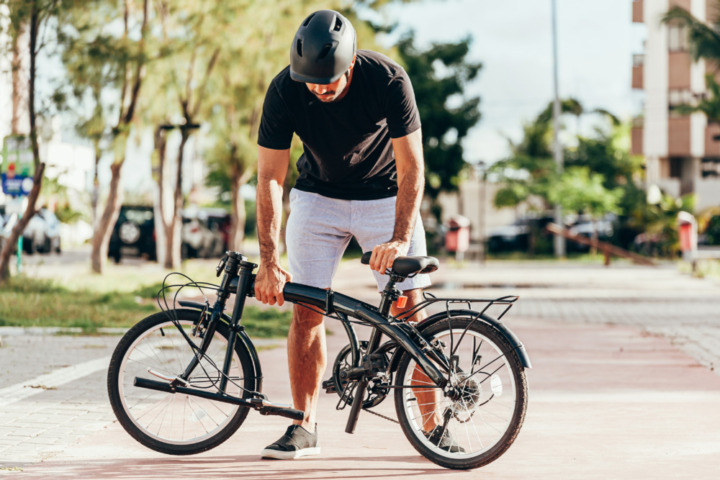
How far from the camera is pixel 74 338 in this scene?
32.2 feet

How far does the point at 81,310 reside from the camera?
11.9 m

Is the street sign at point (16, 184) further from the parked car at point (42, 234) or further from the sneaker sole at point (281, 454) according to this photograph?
the sneaker sole at point (281, 454)

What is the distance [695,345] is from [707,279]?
13.0 meters

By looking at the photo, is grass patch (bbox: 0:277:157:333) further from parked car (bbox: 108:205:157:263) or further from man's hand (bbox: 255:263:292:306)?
parked car (bbox: 108:205:157:263)

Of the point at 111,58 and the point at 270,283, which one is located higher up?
the point at 111,58

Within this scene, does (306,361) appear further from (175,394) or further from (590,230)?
(590,230)

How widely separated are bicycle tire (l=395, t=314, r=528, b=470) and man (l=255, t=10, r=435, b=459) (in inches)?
4.8

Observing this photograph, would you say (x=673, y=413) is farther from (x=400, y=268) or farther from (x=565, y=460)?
(x=400, y=268)

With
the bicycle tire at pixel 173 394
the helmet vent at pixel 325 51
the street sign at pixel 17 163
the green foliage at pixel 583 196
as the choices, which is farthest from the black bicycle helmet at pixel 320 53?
the green foliage at pixel 583 196

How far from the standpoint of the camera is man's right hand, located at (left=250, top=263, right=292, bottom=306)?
477 cm

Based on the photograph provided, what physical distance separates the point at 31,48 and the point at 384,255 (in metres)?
11.9

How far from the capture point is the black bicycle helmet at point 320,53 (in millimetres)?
4449

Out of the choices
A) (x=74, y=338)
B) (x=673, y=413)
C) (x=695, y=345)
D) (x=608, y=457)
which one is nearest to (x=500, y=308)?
(x=695, y=345)

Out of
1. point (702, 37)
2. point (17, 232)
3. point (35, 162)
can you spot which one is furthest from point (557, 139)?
point (17, 232)
